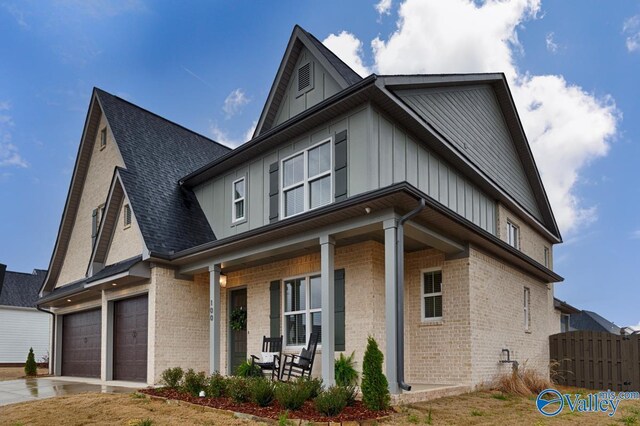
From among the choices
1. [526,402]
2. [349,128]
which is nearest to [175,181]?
[349,128]

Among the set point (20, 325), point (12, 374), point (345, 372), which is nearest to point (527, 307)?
point (345, 372)

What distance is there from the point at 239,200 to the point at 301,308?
3.80 meters

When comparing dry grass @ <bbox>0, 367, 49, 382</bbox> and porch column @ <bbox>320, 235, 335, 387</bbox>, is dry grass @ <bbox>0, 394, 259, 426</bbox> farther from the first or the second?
dry grass @ <bbox>0, 367, 49, 382</bbox>

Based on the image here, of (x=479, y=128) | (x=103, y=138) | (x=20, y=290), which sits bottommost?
(x=20, y=290)

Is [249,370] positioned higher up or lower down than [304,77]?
lower down

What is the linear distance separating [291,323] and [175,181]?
6712 mm

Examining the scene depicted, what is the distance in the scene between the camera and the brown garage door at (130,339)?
1512 centimetres

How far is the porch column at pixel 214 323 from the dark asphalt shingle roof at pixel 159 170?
1.60m

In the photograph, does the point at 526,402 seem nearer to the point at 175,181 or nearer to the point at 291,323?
the point at 291,323

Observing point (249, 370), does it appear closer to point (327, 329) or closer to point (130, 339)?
point (327, 329)

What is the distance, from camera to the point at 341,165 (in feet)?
38.7

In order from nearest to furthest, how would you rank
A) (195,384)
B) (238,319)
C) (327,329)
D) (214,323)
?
(327,329) < (195,384) < (214,323) < (238,319)

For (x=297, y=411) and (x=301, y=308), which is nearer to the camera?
(x=297, y=411)

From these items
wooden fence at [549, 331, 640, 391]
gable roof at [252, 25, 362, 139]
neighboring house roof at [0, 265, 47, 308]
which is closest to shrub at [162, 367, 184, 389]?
gable roof at [252, 25, 362, 139]
